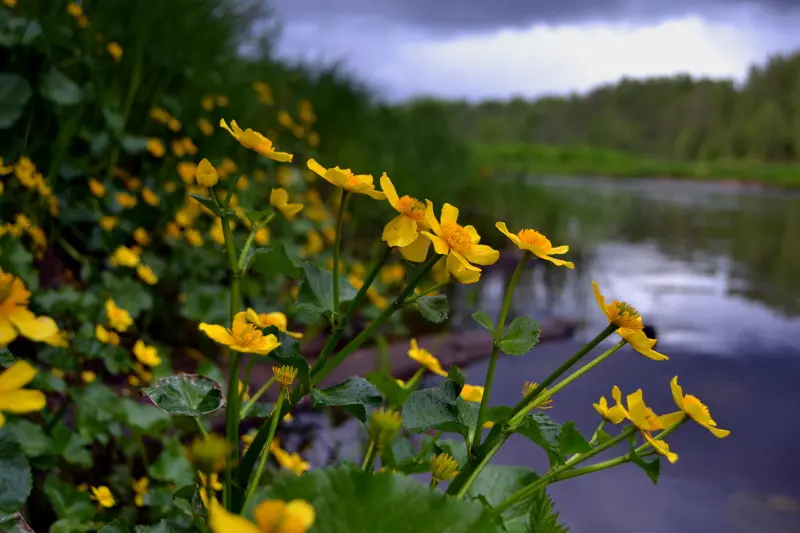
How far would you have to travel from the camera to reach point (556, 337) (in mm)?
2404

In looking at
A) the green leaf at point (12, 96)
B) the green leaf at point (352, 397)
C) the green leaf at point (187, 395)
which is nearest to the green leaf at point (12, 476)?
the green leaf at point (187, 395)

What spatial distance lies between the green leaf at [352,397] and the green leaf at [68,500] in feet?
1.81

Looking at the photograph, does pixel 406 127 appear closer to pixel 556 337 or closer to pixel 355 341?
pixel 556 337

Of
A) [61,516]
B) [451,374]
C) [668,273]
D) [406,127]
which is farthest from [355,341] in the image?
[406,127]

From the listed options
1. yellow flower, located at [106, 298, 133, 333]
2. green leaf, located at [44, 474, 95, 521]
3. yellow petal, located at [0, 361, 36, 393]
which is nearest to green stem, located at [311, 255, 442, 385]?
yellow petal, located at [0, 361, 36, 393]

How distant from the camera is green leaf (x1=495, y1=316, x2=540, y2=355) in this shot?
0.51 meters

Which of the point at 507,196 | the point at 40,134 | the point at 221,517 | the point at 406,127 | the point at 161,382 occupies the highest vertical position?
the point at 221,517

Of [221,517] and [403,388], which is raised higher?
[221,517]

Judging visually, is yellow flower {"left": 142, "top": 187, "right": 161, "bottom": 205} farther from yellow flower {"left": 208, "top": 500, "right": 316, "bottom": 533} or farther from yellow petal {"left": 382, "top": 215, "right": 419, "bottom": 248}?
yellow flower {"left": 208, "top": 500, "right": 316, "bottom": 533}

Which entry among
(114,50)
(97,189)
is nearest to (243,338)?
(97,189)

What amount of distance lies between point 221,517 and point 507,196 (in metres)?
4.80

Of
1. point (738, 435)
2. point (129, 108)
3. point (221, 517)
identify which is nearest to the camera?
point (221, 517)

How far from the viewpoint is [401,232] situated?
1.64 feet

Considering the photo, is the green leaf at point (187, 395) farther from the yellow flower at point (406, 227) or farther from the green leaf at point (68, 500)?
the green leaf at point (68, 500)
